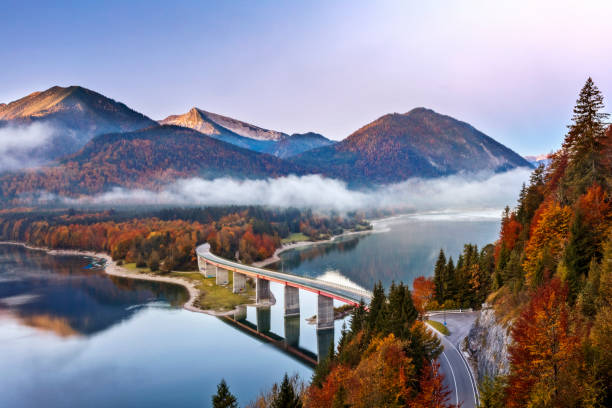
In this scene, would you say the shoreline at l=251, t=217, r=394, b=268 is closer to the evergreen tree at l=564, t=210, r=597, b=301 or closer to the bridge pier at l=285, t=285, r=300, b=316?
the bridge pier at l=285, t=285, r=300, b=316

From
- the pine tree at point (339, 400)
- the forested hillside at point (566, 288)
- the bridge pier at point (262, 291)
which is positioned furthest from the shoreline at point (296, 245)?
the pine tree at point (339, 400)

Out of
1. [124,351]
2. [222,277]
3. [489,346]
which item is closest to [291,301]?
[124,351]

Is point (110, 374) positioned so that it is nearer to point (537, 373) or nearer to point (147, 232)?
point (537, 373)

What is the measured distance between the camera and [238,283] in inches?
2980

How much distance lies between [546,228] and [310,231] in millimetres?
122686

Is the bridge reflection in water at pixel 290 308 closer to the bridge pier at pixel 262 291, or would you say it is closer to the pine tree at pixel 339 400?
the bridge pier at pixel 262 291

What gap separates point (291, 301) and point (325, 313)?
8.63 m

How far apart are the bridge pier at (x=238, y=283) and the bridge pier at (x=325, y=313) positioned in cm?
2489

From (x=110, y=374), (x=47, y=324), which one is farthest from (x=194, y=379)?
(x=47, y=324)

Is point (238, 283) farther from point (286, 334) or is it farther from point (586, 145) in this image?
point (586, 145)

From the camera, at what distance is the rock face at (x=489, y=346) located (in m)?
22.1

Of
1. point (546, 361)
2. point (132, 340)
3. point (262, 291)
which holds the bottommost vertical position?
point (132, 340)

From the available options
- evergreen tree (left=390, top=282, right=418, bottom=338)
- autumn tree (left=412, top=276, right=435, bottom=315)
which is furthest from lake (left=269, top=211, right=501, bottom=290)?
Answer: evergreen tree (left=390, top=282, right=418, bottom=338)

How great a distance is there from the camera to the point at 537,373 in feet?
54.8
